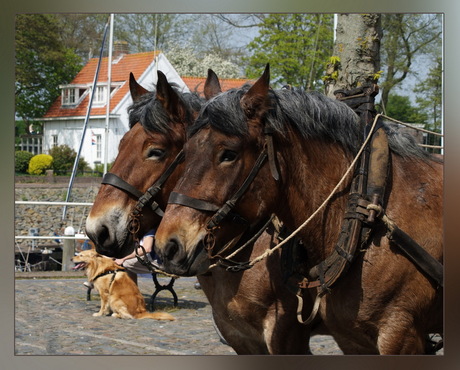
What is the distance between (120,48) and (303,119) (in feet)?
7.52

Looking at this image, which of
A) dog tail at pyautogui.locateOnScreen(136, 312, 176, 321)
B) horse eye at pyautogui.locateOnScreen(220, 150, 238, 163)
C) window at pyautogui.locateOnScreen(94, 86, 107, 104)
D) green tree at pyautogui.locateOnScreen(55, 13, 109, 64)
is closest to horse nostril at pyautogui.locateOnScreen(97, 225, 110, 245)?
horse eye at pyautogui.locateOnScreen(220, 150, 238, 163)

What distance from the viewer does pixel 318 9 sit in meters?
3.84

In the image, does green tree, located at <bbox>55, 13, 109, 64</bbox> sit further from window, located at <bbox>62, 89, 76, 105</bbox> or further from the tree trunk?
the tree trunk

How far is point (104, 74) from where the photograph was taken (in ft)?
17.6

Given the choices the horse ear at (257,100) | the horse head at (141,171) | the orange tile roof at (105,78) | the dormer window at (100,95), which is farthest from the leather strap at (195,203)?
the dormer window at (100,95)

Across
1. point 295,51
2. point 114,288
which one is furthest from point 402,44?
point 114,288

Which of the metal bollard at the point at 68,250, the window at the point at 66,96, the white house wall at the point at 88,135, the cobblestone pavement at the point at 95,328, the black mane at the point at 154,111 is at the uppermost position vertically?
the window at the point at 66,96

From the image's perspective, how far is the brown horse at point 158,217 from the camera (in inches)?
159

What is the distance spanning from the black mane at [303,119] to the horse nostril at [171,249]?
1.86ft

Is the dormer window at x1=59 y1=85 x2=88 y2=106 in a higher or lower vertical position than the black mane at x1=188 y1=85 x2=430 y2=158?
higher

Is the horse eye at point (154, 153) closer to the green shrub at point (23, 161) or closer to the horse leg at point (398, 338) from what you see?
the green shrub at point (23, 161)

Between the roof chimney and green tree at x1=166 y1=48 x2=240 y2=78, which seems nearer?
green tree at x1=166 y1=48 x2=240 y2=78

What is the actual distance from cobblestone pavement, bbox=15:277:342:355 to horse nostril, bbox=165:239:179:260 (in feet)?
8.36

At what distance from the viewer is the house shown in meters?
4.80
